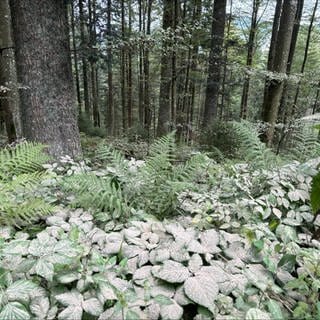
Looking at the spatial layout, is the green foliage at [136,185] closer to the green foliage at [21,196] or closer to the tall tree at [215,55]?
the green foliage at [21,196]

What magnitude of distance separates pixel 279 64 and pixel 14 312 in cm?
500

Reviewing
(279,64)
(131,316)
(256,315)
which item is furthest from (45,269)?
(279,64)

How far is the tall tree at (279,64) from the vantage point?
4.45 meters

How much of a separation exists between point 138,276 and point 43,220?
822 mm

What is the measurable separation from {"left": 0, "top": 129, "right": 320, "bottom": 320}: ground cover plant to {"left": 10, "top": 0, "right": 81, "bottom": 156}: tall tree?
107cm

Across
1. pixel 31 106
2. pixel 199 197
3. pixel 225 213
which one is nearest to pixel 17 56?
pixel 31 106

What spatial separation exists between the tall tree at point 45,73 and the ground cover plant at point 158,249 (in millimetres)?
1070

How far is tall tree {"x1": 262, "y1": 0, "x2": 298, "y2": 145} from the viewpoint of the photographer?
4449mm

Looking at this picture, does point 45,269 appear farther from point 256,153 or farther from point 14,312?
point 256,153

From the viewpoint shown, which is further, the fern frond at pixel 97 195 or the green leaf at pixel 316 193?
the fern frond at pixel 97 195

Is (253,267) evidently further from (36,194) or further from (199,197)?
(36,194)

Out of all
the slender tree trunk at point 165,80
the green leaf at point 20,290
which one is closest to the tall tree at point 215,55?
the slender tree trunk at point 165,80

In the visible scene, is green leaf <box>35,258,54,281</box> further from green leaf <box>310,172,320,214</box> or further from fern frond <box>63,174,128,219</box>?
green leaf <box>310,172,320,214</box>

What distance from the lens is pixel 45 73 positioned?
285 cm
